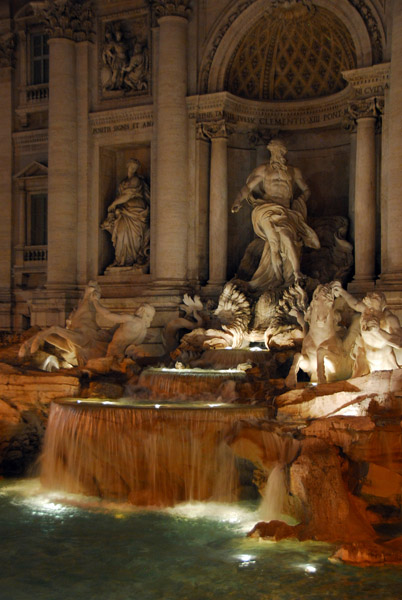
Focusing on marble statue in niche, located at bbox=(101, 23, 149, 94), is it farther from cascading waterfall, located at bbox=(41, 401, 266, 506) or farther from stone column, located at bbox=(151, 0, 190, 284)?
cascading waterfall, located at bbox=(41, 401, 266, 506)

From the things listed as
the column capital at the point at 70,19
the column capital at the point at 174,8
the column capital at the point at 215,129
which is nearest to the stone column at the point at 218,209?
the column capital at the point at 215,129

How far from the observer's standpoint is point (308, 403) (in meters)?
11.0

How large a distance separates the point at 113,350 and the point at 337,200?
622 cm

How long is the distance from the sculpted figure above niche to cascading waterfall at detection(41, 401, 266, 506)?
9.41 meters

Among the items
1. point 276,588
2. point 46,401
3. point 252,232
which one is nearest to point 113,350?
point 46,401

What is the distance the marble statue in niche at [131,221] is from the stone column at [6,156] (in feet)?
11.1

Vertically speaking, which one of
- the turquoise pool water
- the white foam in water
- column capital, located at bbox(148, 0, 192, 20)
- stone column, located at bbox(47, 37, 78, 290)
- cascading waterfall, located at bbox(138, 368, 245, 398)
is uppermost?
column capital, located at bbox(148, 0, 192, 20)

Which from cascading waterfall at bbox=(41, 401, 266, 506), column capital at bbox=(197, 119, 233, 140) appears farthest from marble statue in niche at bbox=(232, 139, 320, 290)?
cascading waterfall at bbox=(41, 401, 266, 506)

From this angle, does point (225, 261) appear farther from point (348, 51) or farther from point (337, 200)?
point (348, 51)

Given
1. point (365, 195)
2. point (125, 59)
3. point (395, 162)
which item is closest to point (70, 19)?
point (125, 59)

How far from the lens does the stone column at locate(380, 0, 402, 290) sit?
14641 mm

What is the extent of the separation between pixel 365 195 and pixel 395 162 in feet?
3.02

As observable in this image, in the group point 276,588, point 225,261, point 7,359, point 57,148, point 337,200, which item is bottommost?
point 276,588

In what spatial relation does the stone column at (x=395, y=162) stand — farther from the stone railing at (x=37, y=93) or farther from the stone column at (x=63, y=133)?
the stone railing at (x=37, y=93)
